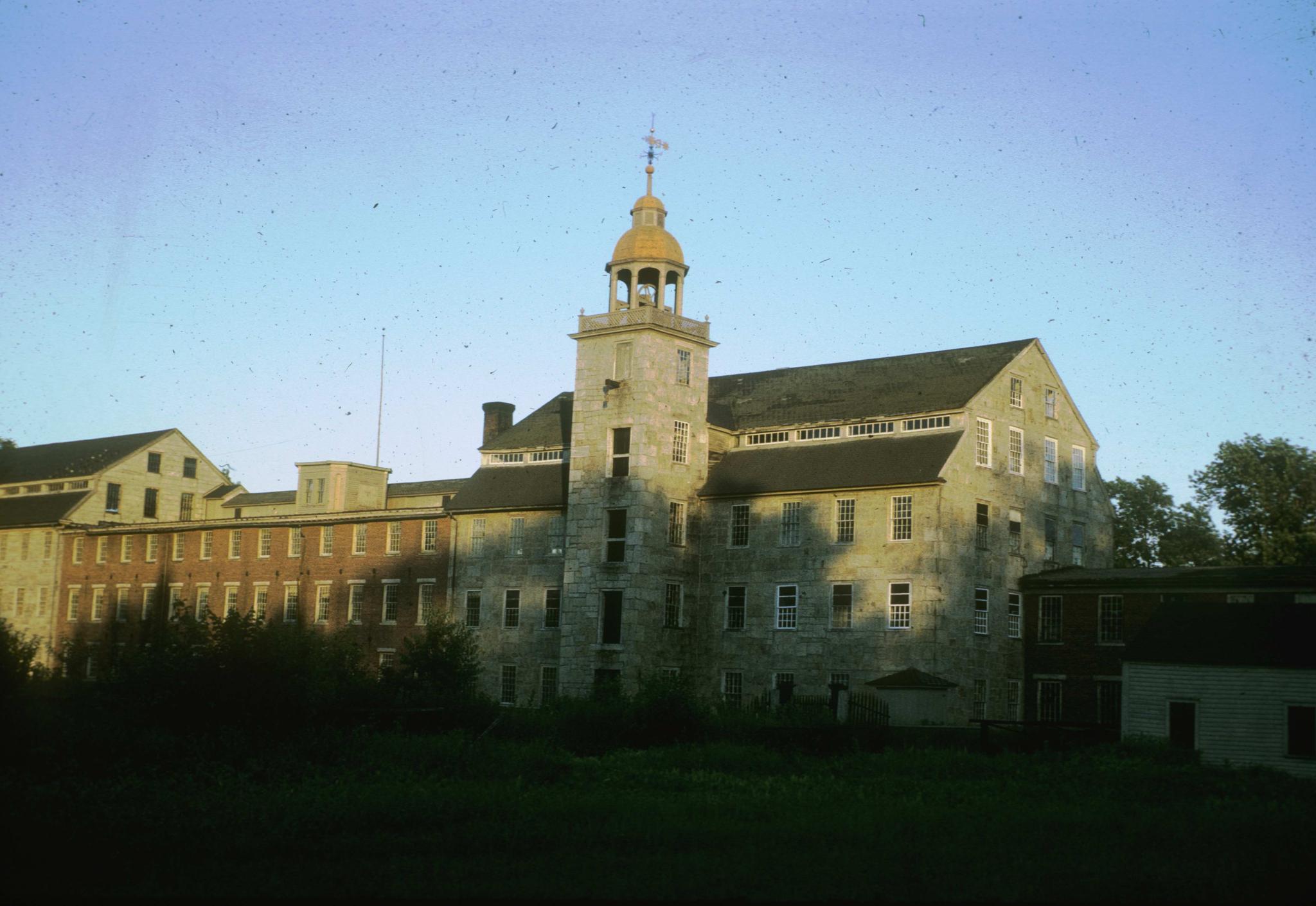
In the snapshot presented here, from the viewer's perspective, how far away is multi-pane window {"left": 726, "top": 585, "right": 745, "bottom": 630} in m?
54.2

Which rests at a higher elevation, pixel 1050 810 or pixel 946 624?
pixel 946 624

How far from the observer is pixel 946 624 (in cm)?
4916

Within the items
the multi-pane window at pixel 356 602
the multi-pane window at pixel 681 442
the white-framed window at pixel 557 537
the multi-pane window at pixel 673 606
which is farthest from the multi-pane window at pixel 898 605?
the multi-pane window at pixel 356 602

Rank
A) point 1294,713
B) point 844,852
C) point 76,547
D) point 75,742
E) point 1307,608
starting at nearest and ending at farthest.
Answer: point 844,852, point 75,742, point 1294,713, point 1307,608, point 76,547

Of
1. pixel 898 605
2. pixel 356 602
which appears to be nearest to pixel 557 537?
pixel 356 602

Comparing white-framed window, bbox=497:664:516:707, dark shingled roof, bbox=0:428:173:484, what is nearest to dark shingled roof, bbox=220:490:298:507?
dark shingled roof, bbox=0:428:173:484

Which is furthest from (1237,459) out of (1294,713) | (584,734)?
(584,734)

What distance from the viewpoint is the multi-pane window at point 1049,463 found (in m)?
55.8

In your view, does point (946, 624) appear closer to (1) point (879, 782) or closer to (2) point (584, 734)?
(2) point (584, 734)

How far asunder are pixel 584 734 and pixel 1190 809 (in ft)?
63.0

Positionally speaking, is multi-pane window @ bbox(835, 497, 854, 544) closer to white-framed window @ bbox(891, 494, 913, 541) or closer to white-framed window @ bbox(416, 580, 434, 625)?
white-framed window @ bbox(891, 494, 913, 541)

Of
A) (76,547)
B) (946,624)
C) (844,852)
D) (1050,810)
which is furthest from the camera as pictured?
(76,547)

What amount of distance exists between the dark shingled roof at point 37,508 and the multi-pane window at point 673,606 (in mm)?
37550

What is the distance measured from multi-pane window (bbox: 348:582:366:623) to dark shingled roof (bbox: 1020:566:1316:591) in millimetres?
28648
